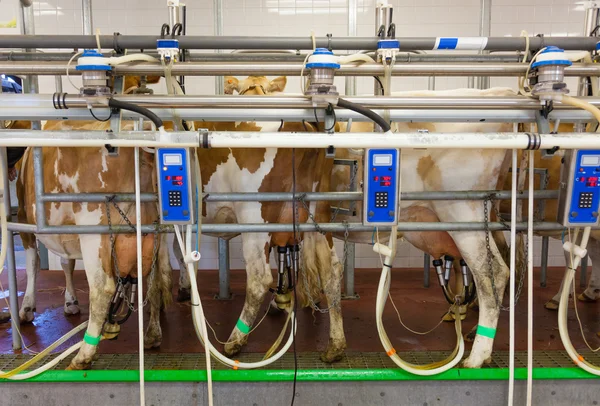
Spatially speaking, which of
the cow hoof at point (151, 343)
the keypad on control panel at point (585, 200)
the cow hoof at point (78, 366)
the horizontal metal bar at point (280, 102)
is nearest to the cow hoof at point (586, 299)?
the keypad on control panel at point (585, 200)

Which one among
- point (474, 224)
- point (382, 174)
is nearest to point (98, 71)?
point (382, 174)

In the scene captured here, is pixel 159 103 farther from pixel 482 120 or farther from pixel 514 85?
pixel 514 85

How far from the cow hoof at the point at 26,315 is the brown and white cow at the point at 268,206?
170 cm

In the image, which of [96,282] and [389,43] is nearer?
[389,43]

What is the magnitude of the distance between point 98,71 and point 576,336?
3303 mm

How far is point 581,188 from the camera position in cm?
226

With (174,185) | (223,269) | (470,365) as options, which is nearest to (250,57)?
(174,185)

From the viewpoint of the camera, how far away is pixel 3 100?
2.15 metres

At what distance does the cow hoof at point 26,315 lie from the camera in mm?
3459

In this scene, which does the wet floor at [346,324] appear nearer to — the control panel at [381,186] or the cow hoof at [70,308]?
the cow hoof at [70,308]

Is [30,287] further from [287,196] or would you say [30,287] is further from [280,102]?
[280,102]

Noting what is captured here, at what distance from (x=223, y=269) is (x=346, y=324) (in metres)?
1.17

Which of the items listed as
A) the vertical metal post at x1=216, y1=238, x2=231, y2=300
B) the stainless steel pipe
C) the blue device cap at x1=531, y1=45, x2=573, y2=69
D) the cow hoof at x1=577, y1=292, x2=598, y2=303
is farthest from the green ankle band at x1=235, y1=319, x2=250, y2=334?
the cow hoof at x1=577, y1=292, x2=598, y2=303

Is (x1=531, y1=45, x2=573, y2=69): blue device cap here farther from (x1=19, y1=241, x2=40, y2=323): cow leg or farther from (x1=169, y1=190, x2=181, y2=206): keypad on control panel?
(x1=19, y1=241, x2=40, y2=323): cow leg
